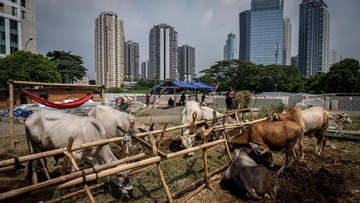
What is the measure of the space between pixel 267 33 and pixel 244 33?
3041 centimetres

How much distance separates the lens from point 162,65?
83375 millimetres

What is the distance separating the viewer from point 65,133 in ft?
18.9

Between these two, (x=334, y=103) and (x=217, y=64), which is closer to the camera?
(x=334, y=103)

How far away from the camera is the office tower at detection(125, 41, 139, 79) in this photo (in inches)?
3827

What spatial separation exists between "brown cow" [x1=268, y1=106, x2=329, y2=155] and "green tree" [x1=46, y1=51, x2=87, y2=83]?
48635mm

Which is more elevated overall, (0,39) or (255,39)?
(255,39)

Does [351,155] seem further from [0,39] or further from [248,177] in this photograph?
[0,39]

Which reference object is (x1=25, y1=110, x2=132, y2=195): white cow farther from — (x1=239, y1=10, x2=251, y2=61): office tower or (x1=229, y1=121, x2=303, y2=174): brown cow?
(x1=239, y1=10, x2=251, y2=61): office tower

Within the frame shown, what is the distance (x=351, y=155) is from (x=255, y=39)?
119 m

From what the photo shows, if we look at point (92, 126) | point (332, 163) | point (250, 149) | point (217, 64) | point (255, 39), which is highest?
point (255, 39)

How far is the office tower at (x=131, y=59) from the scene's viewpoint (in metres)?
97.2

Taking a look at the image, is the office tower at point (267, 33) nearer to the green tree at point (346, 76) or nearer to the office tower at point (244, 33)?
the office tower at point (244, 33)

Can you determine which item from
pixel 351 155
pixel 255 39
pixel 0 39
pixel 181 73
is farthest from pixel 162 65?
pixel 351 155

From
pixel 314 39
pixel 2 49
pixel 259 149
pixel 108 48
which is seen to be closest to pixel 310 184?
pixel 259 149
